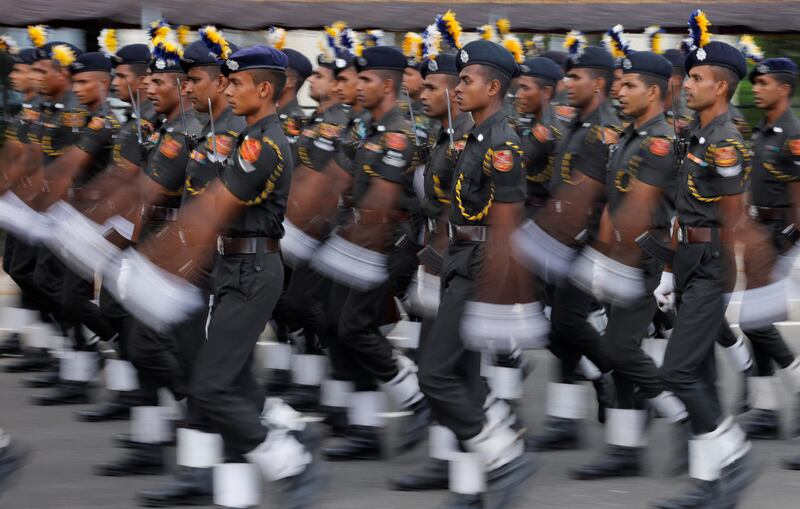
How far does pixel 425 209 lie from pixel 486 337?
3.83 feet

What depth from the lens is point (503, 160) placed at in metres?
6.08

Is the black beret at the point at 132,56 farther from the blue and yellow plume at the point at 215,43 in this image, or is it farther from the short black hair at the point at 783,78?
the short black hair at the point at 783,78

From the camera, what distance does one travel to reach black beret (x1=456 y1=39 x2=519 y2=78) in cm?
641

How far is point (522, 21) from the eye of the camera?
45.2 feet

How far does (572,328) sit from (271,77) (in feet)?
7.44

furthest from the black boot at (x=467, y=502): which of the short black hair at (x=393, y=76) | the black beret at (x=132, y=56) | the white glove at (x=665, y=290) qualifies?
the black beret at (x=132, y=56)

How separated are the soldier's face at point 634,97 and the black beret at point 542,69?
157 centimetres

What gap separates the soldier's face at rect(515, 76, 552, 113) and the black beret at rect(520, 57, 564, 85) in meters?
0.05

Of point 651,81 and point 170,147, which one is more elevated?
point 651,81

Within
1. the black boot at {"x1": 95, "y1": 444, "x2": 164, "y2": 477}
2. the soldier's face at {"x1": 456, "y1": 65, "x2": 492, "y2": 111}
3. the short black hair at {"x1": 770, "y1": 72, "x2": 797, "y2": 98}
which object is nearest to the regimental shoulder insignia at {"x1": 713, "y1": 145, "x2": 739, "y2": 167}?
the soldier's face at {"x1": 456, "y1": 65, "x2": 492, "y2": 111}

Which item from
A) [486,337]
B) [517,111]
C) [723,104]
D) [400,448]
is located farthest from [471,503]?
[517,111]

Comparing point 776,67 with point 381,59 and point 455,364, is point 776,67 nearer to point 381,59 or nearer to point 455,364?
point 381,59

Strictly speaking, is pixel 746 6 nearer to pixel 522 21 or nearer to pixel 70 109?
pixel 522 21

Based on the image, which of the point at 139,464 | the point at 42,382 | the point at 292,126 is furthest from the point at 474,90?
the point at 42,382
